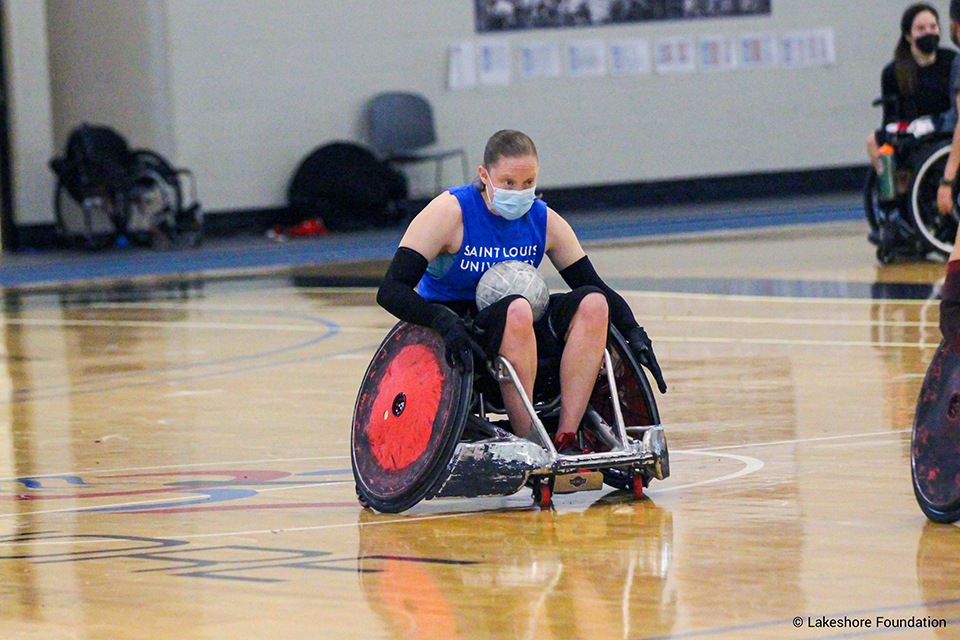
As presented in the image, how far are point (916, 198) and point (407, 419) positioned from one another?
7.04 metres

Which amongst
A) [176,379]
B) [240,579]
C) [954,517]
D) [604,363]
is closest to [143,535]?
[240,579]

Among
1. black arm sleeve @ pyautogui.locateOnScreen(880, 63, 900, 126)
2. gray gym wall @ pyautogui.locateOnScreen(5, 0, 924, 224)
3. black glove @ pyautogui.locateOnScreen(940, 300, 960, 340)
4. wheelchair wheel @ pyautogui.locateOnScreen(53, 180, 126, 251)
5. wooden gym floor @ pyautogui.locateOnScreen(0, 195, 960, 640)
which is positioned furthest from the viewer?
gray gym wall @ pyautogui.locateOnScreen(5, 0, 924, 224)

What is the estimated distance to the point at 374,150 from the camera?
17078 mm

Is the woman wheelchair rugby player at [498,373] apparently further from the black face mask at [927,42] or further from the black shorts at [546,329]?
the black face mask at [927,42]

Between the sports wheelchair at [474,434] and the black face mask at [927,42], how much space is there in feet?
22.0

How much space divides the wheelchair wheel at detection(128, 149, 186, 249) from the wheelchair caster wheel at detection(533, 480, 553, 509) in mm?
10546

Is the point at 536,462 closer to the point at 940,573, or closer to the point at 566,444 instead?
the point at 566,444

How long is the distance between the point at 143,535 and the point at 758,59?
14400mm

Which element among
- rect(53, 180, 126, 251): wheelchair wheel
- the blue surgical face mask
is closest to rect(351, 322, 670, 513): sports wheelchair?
the blue surgical face mask

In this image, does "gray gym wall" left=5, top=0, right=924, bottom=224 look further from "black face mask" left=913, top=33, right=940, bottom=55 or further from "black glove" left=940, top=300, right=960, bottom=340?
"black glove" left=940, top=300, right=960, bottom=340

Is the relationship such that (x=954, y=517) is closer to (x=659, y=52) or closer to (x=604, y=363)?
(x=604, y=363)

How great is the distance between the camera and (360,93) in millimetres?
17125

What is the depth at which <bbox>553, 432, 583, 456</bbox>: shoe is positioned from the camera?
5.63 m

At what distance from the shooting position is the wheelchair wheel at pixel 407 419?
538 cm
